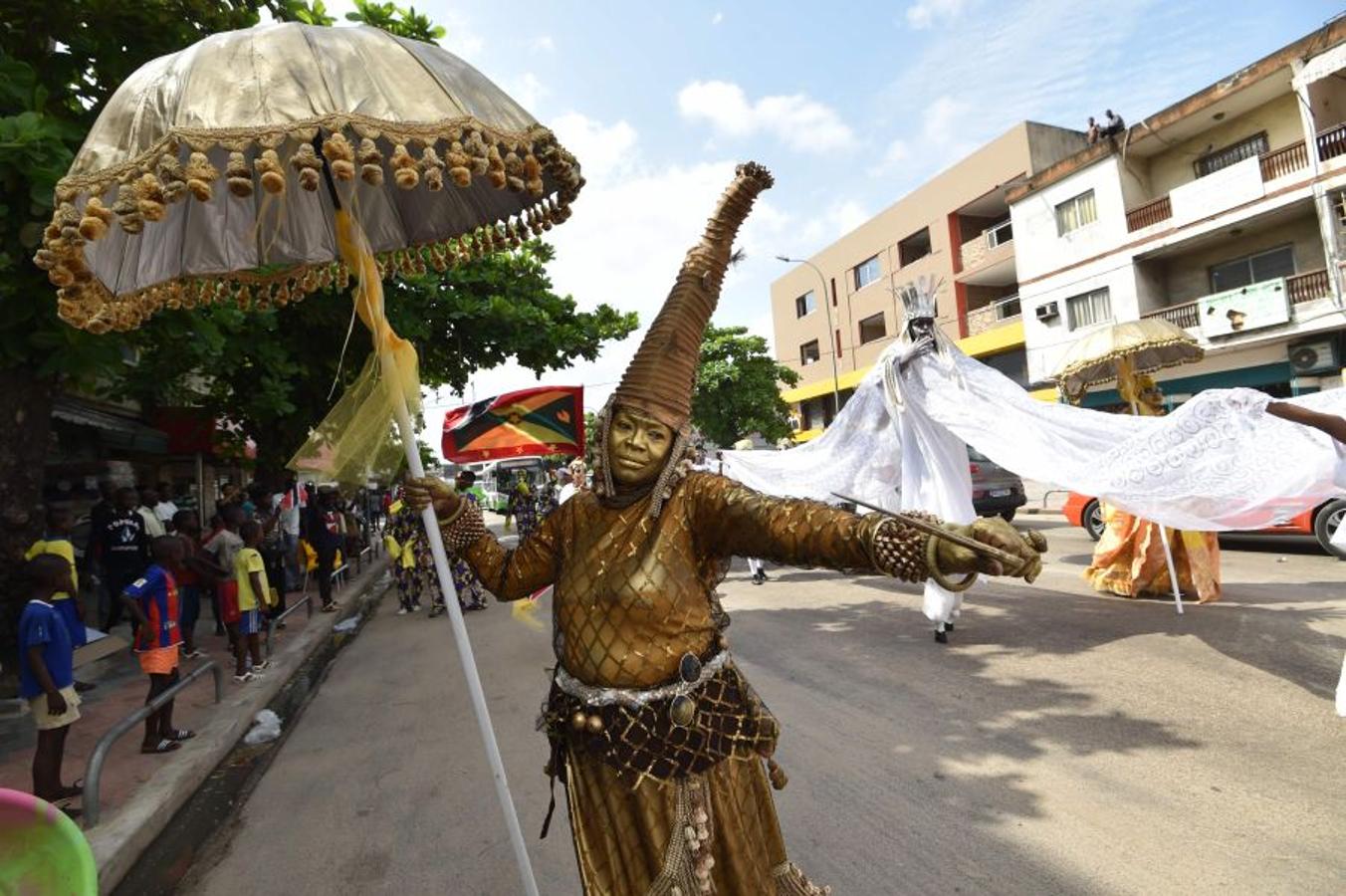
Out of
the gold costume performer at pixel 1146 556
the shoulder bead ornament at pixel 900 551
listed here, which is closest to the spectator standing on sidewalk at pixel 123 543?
the shoulder bead ornament at pixel 900 551

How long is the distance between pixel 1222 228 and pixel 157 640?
21110mm

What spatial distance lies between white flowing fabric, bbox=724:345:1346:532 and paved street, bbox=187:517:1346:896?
118cm

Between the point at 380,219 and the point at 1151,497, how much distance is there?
211 inches

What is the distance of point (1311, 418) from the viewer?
423 cm

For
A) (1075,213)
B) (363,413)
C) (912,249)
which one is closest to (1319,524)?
(363,413)

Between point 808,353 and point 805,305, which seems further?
point 805,305

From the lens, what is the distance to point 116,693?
21.2 feet

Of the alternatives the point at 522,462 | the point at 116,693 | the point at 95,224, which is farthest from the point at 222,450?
the point at 522,462

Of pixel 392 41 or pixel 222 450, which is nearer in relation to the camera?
pixel 392 41

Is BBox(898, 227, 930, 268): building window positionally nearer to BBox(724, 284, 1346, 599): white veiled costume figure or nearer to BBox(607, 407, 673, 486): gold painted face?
BBox(724, 284, 1346, 599): white veiled costume figure

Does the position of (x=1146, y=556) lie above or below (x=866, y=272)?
below

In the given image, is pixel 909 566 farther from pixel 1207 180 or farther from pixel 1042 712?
pixel 1207 180

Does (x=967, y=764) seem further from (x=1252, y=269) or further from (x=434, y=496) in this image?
(x=1252, y=269)

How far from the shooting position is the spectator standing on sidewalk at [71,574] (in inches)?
202
